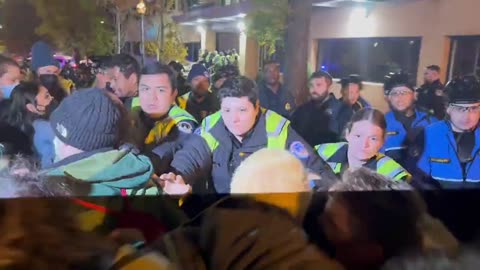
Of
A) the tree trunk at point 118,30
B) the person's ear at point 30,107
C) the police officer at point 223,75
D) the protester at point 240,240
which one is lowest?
the protester at point 240,240

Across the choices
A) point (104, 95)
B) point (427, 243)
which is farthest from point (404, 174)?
point (104, 95)

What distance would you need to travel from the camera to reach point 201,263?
833 mm

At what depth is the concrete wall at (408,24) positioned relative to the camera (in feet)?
2.81

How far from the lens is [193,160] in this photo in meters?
0.85

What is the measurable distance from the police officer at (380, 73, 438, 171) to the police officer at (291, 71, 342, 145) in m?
0.10

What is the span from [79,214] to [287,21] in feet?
1.73

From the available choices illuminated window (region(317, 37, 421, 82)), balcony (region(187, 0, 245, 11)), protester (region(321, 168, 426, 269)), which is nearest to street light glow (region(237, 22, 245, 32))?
balcony (region(187, 0, 245, 11))

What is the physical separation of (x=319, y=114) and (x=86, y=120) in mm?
430

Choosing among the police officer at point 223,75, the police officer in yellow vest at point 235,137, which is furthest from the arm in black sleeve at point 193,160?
the police officer at point 223,75

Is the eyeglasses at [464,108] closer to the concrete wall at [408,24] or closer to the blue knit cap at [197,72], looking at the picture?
the concrete wall at [408,24]

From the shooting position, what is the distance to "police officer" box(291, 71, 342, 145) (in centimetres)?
86

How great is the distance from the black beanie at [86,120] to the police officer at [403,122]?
1.71 ft

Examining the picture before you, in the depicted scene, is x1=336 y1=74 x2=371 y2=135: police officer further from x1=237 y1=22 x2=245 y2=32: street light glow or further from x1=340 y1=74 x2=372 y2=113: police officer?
x1=237 y1=22 x2=245 y2=32: street light glow

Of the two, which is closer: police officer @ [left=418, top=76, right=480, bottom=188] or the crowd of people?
the crowd of people
